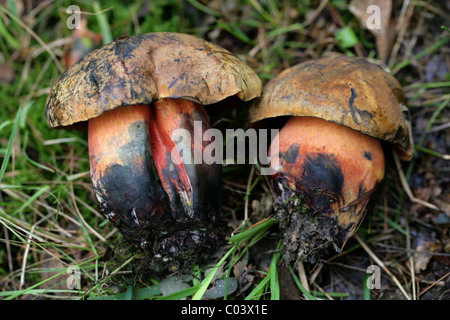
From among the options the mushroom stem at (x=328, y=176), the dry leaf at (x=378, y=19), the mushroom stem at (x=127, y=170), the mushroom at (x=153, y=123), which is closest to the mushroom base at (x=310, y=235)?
the mushroom stem at (x=328, y=176)

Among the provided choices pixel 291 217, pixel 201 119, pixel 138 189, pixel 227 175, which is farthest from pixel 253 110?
pixel 138 189

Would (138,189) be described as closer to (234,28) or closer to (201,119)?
(201,119)

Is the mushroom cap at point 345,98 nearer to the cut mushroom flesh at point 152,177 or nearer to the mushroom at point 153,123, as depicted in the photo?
the mushroom at point 153,123

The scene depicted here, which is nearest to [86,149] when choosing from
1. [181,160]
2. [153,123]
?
[153,123]

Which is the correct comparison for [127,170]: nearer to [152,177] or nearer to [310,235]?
[152,177]

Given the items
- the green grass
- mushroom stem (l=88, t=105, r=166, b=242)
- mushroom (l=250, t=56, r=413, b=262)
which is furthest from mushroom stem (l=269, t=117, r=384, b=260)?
mushroom stem (l=88, t=105, r=166, b=242)

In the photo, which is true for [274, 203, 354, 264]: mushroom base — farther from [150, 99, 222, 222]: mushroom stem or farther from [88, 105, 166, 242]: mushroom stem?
[88, 105, 166, 242]: mushroom stem

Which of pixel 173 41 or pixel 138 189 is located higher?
pixel 173 41
